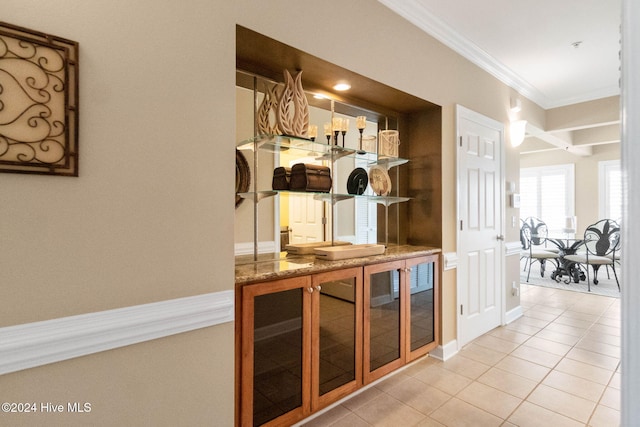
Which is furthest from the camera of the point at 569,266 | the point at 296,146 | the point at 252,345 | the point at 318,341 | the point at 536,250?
the point at 536,250

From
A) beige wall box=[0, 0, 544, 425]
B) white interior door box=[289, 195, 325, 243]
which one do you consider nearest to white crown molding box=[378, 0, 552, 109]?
beige wall box=[0, 0, 544, 425]

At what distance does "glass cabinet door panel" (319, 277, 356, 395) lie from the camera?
1917 millimetres

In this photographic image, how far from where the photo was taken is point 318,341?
73.8 inches

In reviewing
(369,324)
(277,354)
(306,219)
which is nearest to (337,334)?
(369,324)

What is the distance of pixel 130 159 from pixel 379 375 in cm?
204

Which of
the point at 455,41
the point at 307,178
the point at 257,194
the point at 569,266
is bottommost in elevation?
the point at 569,266

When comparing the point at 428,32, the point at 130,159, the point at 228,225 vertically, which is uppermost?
the point at 428,32

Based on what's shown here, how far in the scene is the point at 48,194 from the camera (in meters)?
1.11

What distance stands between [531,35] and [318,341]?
125 inches

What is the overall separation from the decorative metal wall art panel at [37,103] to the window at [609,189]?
30.4 ft

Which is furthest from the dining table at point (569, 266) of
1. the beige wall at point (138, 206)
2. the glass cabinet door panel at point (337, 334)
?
the beige wall at point (138, 206)

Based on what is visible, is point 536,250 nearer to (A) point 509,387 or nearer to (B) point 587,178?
(B) point 587,178

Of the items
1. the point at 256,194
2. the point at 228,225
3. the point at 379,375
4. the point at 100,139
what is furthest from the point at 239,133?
the point at 379,375

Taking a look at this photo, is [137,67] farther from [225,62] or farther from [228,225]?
[228,225]
